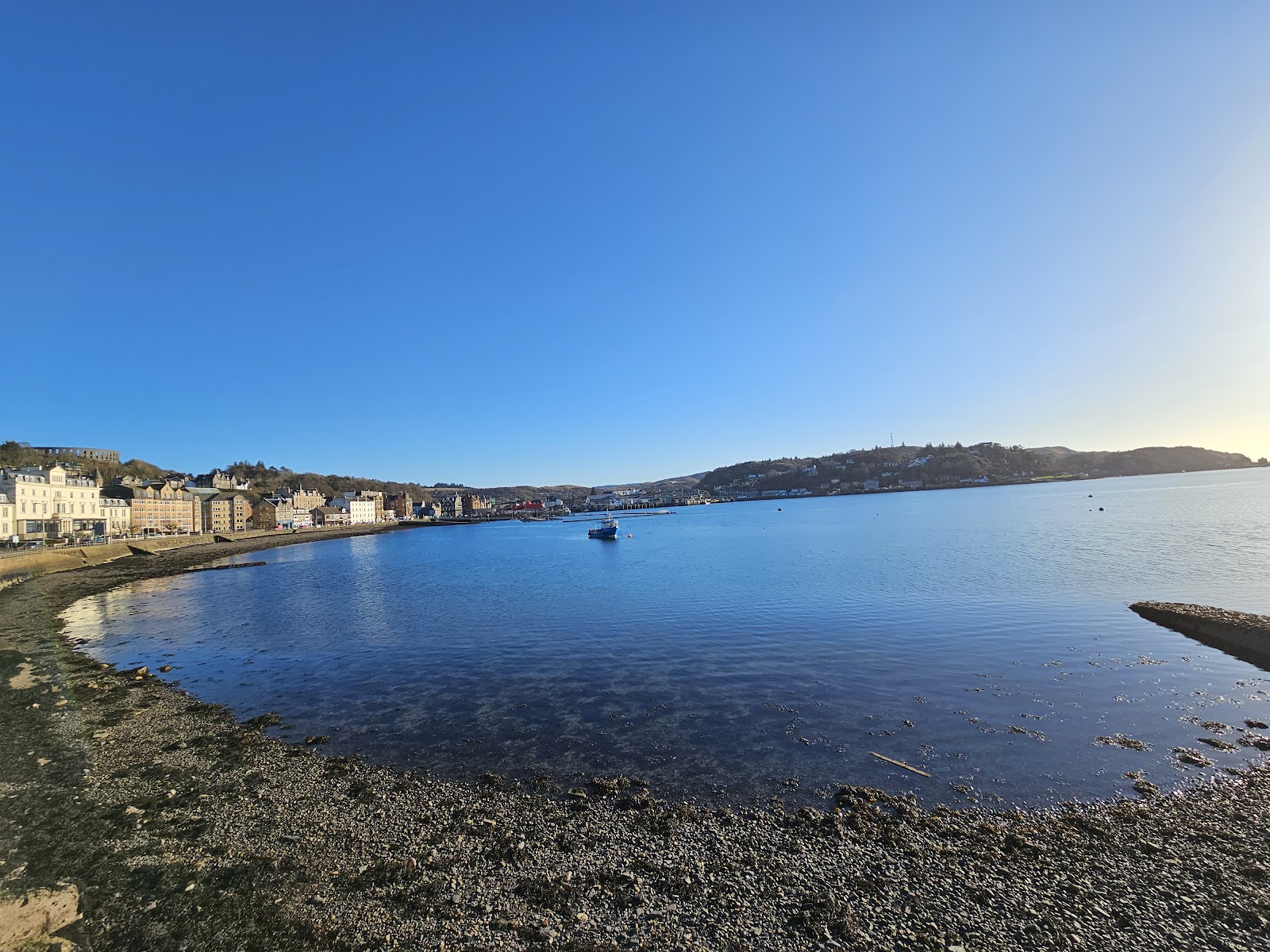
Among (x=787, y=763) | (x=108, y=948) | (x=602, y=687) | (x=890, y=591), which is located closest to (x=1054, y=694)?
(x=787, y=763)

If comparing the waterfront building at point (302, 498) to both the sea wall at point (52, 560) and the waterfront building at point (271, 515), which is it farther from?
the sea wall at point (52, 560)

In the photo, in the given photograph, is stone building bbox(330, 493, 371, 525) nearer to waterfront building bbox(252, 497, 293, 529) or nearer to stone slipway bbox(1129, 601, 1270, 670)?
waterfront building bbox(252, 497, 293, 529)

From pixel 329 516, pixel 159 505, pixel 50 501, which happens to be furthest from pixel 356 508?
pixel 50 501

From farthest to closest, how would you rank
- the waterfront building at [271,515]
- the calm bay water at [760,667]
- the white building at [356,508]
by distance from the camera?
the white building at [356,508] < the waterfront building at [271,515] < the calm bay water at [760,667]

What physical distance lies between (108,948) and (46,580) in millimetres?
59153

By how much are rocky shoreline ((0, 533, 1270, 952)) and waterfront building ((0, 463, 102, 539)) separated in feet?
270

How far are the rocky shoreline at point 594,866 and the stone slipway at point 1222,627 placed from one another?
32.9ft

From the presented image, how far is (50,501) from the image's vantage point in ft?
240

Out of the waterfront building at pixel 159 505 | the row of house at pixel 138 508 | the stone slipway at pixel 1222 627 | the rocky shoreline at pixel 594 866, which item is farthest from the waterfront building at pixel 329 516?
the stone slipway at pixel 1222 627

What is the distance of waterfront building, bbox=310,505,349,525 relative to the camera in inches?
6511

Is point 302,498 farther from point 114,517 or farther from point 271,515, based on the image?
point 114,517

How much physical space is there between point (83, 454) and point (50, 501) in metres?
96.4

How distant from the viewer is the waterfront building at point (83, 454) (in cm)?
13425

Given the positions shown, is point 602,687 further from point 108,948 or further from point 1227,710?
point 1227,710
